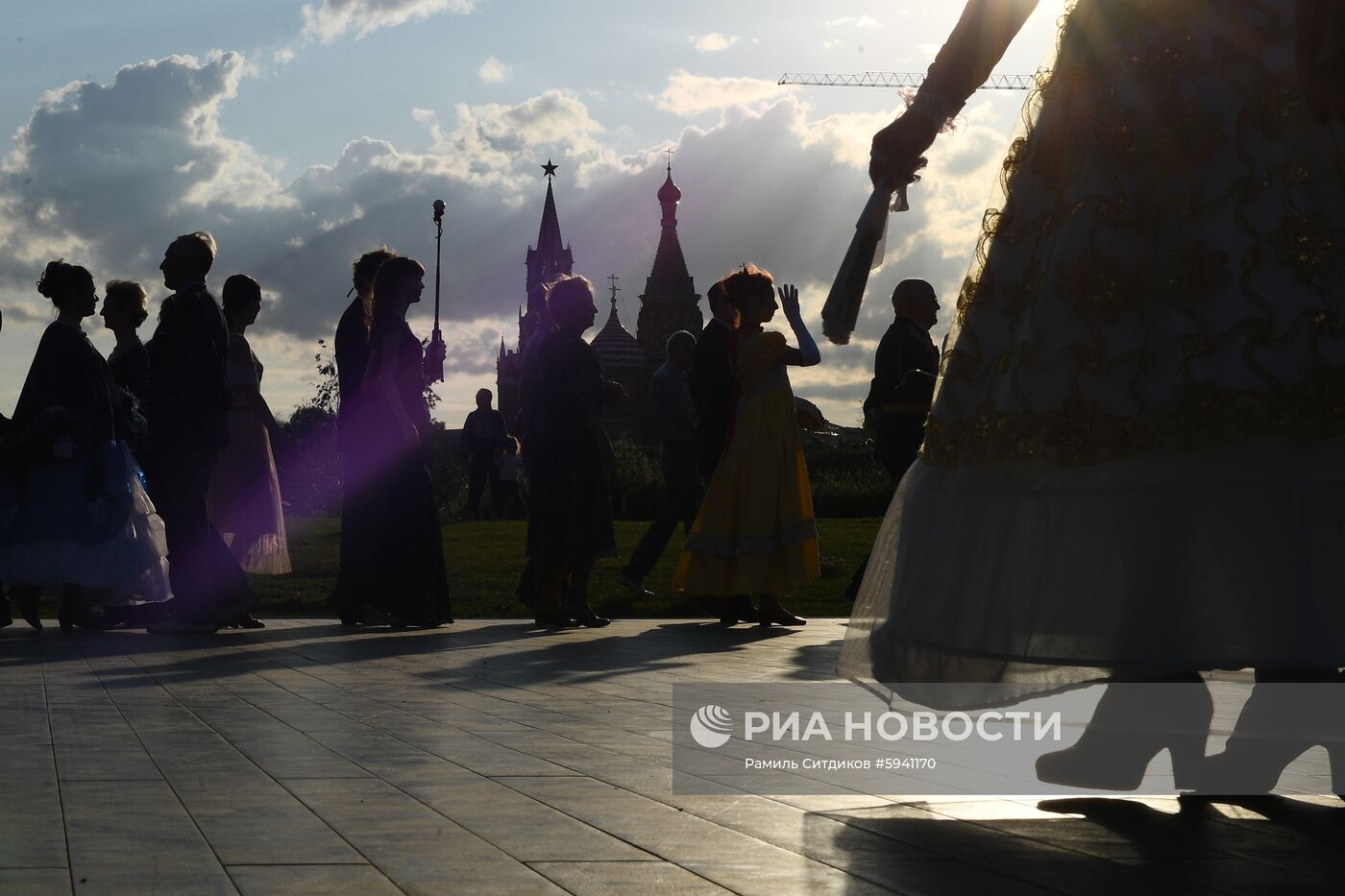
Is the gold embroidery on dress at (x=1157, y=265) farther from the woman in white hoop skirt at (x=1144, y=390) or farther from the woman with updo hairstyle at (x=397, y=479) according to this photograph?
the woman with updo hairstyle at (x=397, y=479)

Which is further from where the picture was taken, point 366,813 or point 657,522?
point 657,522

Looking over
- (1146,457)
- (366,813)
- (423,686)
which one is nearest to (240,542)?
(423,686)

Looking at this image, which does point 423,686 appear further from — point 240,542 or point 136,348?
point 136,348

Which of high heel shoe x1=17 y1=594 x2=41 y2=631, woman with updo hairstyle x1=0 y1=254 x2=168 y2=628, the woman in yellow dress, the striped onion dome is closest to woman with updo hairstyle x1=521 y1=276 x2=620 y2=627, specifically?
the woman in yellow dress

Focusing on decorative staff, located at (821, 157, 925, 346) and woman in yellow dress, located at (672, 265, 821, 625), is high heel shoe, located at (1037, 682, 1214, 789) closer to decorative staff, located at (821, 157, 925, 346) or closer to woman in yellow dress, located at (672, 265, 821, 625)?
decorative staff, located at (821, 157, 925, 346)

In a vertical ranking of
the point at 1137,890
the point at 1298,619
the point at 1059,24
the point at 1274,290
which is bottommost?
the point at 1137,890

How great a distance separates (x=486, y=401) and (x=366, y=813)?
25.7m

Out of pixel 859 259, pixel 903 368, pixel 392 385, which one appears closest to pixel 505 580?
pixel 392 385

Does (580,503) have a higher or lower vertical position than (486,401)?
lower

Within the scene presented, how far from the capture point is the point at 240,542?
1110 centimetres

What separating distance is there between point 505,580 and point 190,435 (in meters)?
5.30

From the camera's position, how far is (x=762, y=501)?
34.3ft

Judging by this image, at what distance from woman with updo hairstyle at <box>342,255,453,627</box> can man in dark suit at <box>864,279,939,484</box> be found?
9.68 feet

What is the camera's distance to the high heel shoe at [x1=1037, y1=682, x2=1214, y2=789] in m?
3.67
